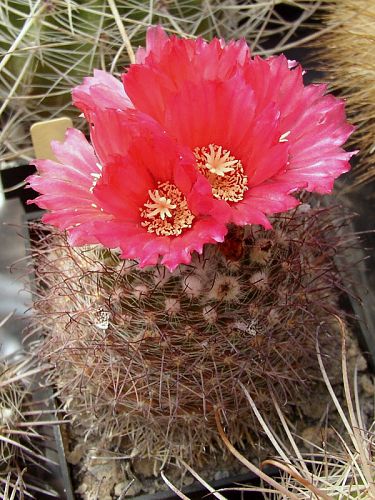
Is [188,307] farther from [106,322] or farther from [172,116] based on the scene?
[172,116]

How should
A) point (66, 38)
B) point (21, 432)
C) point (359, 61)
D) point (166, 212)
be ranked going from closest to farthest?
point (166, 212) → point (21, 432) → point (359, 61) → point (66, 38)

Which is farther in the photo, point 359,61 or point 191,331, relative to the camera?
point 359,61

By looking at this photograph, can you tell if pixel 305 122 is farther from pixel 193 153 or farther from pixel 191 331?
pixel 191 331

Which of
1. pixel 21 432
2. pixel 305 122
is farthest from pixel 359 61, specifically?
pixel 21 432

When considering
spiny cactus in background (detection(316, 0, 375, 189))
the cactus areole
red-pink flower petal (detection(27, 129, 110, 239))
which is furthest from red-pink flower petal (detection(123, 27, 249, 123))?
spiny cactus in background (detection(316, 0, 375, 189))

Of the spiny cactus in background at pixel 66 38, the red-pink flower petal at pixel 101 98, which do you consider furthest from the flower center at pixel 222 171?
the spiny cactus in background at pixel 66 38

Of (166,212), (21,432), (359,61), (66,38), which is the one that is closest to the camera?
(166,212)

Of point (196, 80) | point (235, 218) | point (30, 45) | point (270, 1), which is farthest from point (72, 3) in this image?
point (235, 218)
